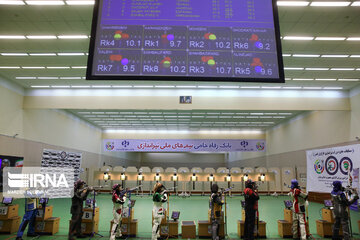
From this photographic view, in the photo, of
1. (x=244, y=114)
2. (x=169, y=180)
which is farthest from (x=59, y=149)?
(x=244, y=114)

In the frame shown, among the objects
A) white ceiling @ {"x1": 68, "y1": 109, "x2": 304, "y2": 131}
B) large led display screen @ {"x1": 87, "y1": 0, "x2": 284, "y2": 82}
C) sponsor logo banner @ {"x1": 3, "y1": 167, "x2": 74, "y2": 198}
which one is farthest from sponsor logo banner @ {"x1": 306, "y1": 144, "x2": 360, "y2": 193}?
sponsor logo banner @ {"x1": 3, "y1": 167, "x2": 74, "y2": 198}

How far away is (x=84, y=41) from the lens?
385 inches

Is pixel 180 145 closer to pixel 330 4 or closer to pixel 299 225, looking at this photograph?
pixel 299 225

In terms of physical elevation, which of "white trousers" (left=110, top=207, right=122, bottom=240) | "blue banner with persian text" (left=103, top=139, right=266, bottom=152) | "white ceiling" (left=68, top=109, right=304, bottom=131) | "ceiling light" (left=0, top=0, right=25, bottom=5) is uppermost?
"ceiling light" (left=0, top=0, right=25, bottom=5)

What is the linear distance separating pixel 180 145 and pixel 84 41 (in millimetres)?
12470

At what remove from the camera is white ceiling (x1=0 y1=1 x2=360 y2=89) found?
308 inches

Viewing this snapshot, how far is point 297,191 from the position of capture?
23.6ft

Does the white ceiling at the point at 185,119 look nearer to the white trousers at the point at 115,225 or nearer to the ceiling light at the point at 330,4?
the ceiling light at the point at 330,4

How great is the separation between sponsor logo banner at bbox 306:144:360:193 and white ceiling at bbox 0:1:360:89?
12.9ft

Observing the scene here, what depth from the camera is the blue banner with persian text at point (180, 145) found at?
2047cm

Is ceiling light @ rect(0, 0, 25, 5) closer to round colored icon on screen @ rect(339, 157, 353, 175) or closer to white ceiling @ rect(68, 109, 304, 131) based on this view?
white ceiling @ rect(68, 109, 304, 131)

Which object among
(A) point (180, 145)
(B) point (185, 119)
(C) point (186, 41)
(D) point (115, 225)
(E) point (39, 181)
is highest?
(B) point (185, 119)

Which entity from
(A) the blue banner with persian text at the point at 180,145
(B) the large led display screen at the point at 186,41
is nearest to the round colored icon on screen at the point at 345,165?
(B) the large led display screen at the point at 186,41

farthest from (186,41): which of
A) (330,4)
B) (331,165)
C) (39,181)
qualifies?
(39,181)
